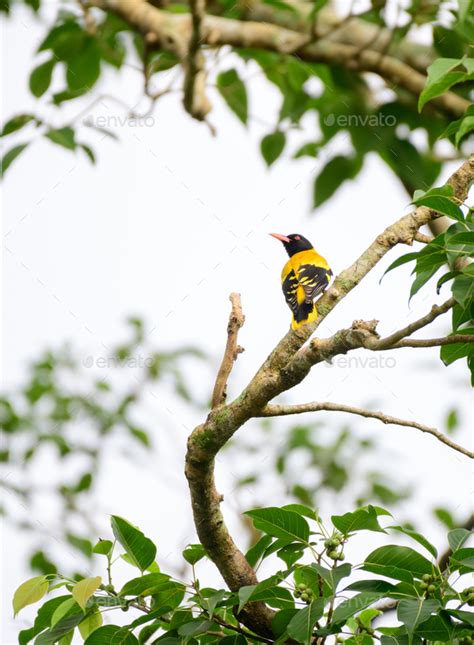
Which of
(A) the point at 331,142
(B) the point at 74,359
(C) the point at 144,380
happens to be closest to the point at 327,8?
(A) the point at 331,142

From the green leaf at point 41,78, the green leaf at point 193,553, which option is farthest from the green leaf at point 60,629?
the green leaf at point 41,78

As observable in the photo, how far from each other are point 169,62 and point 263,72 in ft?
1.97

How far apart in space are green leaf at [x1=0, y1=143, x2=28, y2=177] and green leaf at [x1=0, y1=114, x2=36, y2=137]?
0.15 m

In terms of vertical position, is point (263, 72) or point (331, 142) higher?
point (263, 72)

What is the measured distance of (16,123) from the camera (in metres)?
3.36

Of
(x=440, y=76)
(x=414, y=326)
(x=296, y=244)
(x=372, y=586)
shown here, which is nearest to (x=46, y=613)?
(x=372, y=586)

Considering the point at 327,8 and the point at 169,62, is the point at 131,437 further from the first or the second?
the point at 327,8

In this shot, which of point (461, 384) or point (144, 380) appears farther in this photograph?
point (144, 380)

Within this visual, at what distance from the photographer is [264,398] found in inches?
78.6

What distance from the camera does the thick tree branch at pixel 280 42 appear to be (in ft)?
12.0

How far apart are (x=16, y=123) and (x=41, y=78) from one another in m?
0.41

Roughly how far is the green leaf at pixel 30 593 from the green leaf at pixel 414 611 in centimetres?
72

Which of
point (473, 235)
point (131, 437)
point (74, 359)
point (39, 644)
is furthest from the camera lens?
point (74, 359)

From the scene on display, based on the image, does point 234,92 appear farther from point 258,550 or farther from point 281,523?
point 281,523
